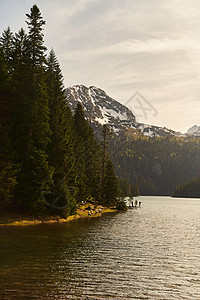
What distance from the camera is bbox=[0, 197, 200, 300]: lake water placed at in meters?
14.4

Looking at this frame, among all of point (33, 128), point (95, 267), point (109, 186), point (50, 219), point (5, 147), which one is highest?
point (33, 128)

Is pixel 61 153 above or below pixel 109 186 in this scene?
above

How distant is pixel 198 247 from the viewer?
28.9 metres

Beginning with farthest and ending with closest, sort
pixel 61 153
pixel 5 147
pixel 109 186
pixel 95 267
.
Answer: pixel 109 186
pixel 61 153
pixel 5 147
pixel 95 267

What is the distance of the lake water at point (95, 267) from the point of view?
47.1 ft

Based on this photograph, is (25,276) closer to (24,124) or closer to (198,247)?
(198,247)

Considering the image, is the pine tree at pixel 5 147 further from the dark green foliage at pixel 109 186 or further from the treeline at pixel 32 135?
the dark green foliage at pixel 109 186

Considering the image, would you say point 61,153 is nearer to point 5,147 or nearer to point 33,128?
point 33,128

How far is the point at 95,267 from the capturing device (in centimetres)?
1947

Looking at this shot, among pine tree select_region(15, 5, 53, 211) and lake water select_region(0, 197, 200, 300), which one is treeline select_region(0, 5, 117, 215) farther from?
lake water select_region(0, 197, 200, 300)

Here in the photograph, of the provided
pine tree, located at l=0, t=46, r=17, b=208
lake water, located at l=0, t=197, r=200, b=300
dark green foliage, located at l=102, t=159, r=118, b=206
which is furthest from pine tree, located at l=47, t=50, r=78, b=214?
dark green foliage, located at l=102, t=159, r=118, b=206

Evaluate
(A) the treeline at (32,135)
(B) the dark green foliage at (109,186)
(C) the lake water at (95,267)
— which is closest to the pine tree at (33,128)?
(A) the treeline at (32,135)

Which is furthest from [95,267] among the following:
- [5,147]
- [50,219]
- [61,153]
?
[61,153]

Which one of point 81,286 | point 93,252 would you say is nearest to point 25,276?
point 81,286
